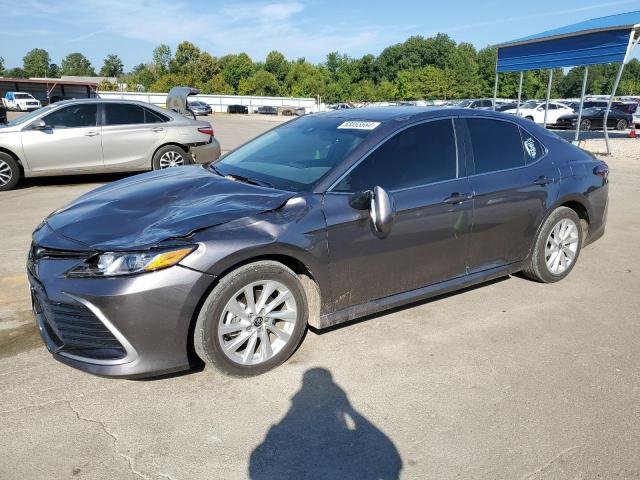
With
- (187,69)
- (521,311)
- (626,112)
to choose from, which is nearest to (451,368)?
(521,311)

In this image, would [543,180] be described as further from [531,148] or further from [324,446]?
[324,446]

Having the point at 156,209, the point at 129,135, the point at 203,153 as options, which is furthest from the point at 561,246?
the point at 129,135

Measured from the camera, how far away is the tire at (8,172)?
8805mm

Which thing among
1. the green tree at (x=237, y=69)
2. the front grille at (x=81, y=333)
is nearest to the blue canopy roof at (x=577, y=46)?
the front grille at (x=81, y=333)

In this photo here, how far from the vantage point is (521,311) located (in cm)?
429

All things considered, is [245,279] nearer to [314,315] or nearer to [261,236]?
[261,236]

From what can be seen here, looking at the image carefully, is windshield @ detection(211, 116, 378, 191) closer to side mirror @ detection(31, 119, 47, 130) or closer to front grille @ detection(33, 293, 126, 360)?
front grille @ detection(33, 293, 126, 360)

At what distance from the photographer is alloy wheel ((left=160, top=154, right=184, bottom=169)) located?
9.72 metres

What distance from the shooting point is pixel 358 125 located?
395 cm

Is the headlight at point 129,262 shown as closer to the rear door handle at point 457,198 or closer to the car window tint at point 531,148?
the rear door handle at point 457,198

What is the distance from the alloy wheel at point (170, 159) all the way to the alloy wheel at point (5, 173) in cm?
247

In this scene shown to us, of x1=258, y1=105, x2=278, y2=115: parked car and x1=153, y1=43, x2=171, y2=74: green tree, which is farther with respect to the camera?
x1=153, y1=43, x2=171, y2=74: green tree

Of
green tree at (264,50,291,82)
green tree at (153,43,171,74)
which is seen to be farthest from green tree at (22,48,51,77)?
green tree at (264,50,291,82)

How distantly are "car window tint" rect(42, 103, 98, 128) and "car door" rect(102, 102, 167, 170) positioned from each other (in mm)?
197
